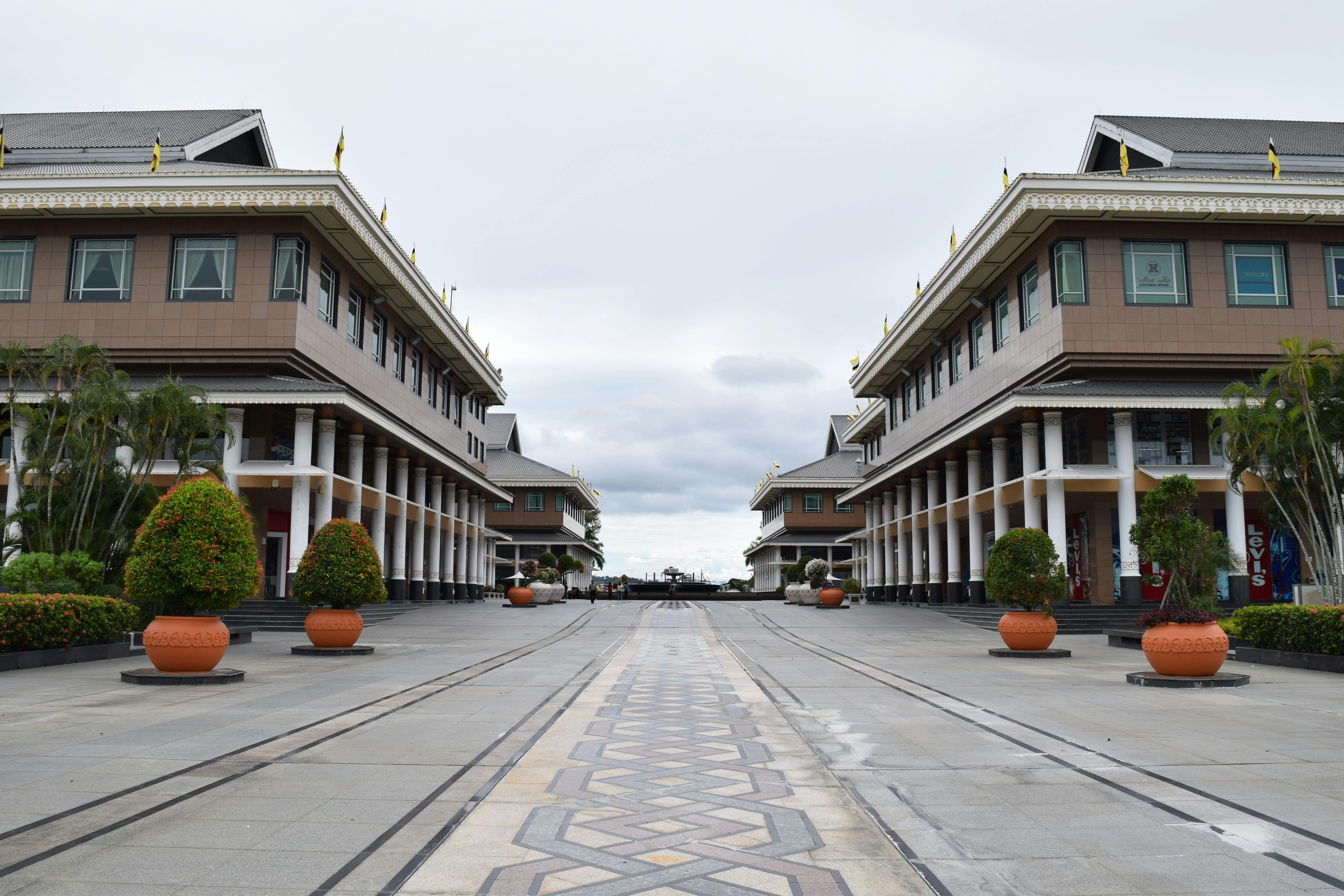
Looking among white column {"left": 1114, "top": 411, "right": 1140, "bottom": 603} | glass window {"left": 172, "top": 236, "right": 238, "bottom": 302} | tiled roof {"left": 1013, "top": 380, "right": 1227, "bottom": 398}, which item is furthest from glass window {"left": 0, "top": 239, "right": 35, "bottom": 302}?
white column {"left": 1114, "top": 411, "right": 1140, "bottom": 603}

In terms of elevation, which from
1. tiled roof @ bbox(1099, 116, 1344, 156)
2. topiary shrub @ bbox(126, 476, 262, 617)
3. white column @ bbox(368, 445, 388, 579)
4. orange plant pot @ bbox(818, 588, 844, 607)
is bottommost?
orange plant pot @ bbox(818, 588, 844, 607)

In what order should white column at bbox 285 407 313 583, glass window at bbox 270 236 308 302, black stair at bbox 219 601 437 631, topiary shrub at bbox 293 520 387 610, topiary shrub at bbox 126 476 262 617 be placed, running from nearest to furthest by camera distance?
topiary shrub at bbox 126 476 262 617 < topiary shrub at bbox 293 520 387 610 < black stair at bbox 219 601 437 631 < white column at bbox 285 407 313 583 < glass window at bbox 270 236 308 302

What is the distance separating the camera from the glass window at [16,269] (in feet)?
111

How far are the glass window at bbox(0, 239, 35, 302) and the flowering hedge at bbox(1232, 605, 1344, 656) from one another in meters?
37.2

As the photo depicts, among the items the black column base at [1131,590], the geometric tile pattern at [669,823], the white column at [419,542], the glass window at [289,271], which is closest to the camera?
the geometric tile pattern at [669,823]

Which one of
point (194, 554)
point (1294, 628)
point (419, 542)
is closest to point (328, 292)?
point (419, 542)

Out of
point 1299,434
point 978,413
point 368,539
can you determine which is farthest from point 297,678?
point 978,413

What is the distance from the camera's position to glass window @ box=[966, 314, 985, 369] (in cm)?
3947

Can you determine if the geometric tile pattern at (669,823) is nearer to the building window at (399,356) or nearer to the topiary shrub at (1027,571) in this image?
the topiary shrub at (1027,571)

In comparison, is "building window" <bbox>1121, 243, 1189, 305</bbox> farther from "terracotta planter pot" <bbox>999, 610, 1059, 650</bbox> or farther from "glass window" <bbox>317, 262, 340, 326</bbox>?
"glass window" <bbox>317, 262, 340, 326</bbox>

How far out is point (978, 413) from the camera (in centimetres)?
3425

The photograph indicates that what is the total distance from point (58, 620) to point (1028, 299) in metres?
30.7

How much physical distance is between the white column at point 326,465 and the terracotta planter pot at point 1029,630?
2161 centimetres

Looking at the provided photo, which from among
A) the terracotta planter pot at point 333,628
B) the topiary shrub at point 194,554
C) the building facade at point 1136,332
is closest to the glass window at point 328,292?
the terracotta planter pot at point 333,628
